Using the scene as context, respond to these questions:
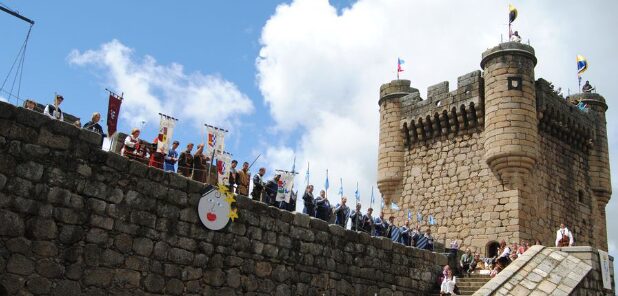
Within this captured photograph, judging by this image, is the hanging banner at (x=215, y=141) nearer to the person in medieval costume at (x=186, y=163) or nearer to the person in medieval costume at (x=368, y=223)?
the person in medieval costume at (x=186, y=163)

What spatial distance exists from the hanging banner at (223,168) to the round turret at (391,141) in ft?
38.1

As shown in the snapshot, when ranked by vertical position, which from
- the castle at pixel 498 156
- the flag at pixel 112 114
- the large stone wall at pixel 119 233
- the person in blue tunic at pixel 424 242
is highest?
the castle at pixel 498 156

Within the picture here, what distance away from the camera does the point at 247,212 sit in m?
10.5

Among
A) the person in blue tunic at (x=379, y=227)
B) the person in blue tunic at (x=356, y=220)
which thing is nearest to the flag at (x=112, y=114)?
the person in blue tunic at (x=356, y=220)

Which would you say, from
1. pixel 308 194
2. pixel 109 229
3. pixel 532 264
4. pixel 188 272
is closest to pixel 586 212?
pixel 532 264

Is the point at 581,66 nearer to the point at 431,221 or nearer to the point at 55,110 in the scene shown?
the point at 431,221

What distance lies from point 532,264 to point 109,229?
8535 mm

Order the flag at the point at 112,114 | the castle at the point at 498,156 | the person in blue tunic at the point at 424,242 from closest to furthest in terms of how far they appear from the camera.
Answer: the flag at the point at 112,114, the person in blue tunic at the point at 424,242, the castle at the point at 498,156

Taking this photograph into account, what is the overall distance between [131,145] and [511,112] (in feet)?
40.6

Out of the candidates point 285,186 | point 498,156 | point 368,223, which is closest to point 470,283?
point 368,223

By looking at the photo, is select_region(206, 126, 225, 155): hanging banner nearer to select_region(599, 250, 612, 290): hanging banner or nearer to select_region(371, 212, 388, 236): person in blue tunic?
select_region(371, 212, 388, 236): person in blue tunic

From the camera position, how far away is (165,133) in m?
9.85

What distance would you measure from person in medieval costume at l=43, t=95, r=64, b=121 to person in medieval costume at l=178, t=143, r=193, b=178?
6.93 ft

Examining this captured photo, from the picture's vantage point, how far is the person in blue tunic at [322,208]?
41.4ft
